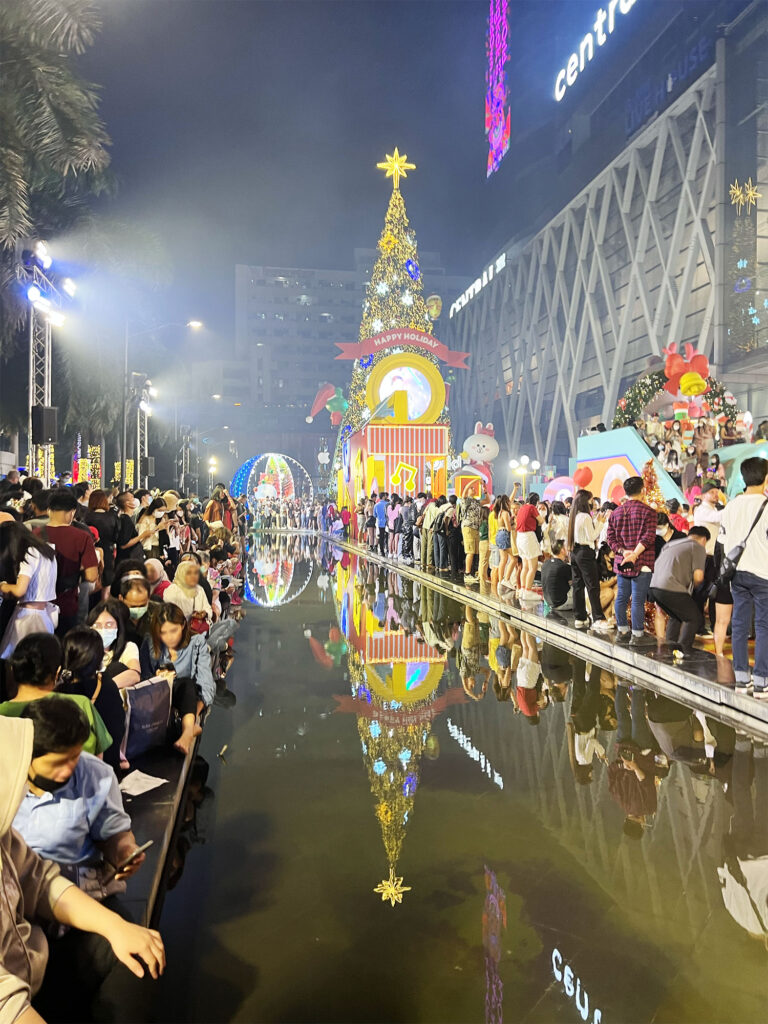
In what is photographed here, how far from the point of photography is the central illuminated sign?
48.0 metres

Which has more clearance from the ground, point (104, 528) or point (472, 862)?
point (104, 528)

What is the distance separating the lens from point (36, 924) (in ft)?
8.29

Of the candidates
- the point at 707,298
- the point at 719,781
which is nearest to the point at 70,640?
the point at 719,781

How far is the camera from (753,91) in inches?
1428

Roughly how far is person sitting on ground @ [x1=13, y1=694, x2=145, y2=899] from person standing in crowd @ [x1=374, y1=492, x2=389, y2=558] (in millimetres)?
23454

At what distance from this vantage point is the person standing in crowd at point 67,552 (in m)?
7.25

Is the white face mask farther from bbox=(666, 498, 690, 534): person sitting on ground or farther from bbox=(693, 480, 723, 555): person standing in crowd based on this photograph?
bbox=(666, 498, 690, 534): person sitting on ground

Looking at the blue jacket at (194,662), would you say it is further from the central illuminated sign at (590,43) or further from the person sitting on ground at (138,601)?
the central illuminated sign at (590,43)

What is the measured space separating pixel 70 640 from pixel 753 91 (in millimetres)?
41792

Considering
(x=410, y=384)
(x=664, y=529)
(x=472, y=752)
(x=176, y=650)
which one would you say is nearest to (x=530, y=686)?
(x=472, y=752)

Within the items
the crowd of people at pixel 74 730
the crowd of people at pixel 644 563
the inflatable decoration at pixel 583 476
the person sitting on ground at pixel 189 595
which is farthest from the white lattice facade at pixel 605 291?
the crowd of people at pixel 74 730

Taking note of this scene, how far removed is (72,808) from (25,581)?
3.95 m

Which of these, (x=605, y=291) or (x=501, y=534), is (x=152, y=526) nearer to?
(x=501, y=534)

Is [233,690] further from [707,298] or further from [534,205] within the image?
[534,205]
